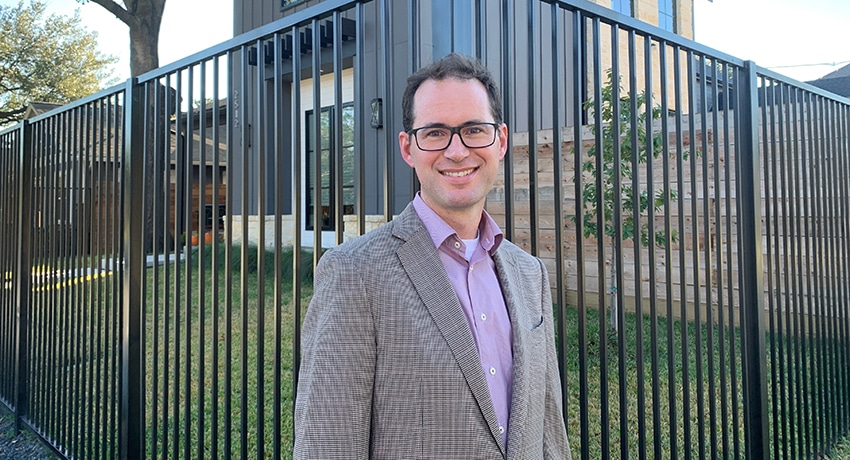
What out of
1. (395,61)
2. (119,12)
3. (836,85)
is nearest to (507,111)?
(395,61)

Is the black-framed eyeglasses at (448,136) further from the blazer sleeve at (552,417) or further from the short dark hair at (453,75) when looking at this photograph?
the blazer sleeve at (552,417)

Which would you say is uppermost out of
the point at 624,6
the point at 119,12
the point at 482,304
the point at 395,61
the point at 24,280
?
the point at 119,12

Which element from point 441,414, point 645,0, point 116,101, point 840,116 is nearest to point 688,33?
point 645,0

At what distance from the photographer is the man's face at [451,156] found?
1301mm

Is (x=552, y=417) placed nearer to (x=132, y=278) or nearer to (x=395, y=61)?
(x=132, y=278)

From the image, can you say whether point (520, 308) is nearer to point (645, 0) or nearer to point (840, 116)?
point (840, 116)

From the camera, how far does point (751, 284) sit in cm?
292

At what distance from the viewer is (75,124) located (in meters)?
3.61

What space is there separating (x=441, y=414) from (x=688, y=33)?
12.8m

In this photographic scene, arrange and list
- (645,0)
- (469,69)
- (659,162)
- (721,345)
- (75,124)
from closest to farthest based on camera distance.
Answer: (469,69), (721,345), (75,124), (659,162), (645,0)

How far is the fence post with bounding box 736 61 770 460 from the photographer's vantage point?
284cm

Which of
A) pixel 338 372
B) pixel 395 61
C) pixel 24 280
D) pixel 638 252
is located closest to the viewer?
pixel 338 372

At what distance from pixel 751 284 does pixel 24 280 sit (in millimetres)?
5062

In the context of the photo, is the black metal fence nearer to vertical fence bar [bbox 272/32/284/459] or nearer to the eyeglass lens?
vertical fence bar [bbox 272/32/284/459]
